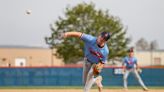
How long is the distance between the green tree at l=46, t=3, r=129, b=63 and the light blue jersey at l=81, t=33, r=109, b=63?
53227 mm

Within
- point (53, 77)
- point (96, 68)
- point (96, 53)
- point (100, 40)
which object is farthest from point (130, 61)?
point (100, 40)

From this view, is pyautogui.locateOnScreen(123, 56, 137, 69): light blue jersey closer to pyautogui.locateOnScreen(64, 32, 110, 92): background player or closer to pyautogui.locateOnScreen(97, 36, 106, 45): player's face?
pyautogui.locateOnScreen(64, 32, 110, 92): background player

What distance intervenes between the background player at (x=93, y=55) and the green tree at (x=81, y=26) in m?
53.1

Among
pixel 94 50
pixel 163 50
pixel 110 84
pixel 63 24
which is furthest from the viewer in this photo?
pixel 163 50

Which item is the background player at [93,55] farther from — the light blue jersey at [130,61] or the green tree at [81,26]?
the green tree at [81,26]

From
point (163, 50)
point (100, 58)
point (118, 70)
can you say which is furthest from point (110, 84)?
point (163, 50)

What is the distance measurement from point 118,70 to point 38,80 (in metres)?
4.92

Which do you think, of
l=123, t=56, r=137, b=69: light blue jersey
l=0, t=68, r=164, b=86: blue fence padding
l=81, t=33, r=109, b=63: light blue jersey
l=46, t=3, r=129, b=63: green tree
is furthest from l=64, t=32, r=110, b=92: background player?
l=46, t=3, r=129, b=63: green tree

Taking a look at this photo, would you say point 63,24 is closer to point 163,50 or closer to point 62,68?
point 62,68

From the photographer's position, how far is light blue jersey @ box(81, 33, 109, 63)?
45.4ft

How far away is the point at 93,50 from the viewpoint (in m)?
13.9

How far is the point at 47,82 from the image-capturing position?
34.7 metres

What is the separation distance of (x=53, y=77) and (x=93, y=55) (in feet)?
68.4

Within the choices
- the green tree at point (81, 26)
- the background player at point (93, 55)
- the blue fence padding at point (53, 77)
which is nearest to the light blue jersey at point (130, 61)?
the blue fence padding at point (53, 77)
